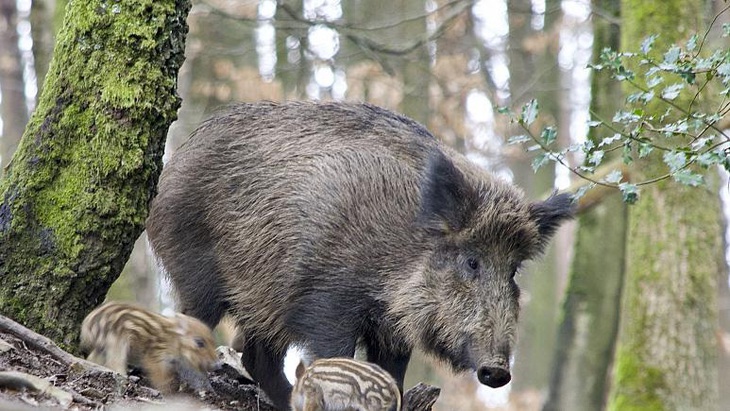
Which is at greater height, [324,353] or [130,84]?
[130,84]

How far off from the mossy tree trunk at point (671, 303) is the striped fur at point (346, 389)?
3.45 meters

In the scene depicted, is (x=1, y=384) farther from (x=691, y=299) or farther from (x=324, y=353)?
(x=691, y=299)

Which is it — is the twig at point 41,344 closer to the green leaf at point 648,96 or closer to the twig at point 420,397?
the twig at point 420,397

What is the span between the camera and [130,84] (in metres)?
5.83

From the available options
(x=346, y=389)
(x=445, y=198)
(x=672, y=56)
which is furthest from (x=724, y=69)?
(x=445, y=198)

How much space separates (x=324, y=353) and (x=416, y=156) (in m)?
1.49

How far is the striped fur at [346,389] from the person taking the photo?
5.16 metres

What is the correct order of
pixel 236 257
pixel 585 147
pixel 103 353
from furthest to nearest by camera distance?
pixel 236 257
pixel 103 353
pixel 585 147

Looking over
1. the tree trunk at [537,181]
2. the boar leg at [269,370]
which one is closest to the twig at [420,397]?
the boar leg at [269,370]

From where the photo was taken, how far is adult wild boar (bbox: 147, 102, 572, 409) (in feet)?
21.1

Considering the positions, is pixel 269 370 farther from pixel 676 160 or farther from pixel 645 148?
pixel 676 160

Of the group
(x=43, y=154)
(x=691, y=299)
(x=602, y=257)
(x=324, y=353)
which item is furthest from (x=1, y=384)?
(x=602, y=257)

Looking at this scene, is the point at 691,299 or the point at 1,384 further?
the point at 691,299

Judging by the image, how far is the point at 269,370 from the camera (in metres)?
7.07
